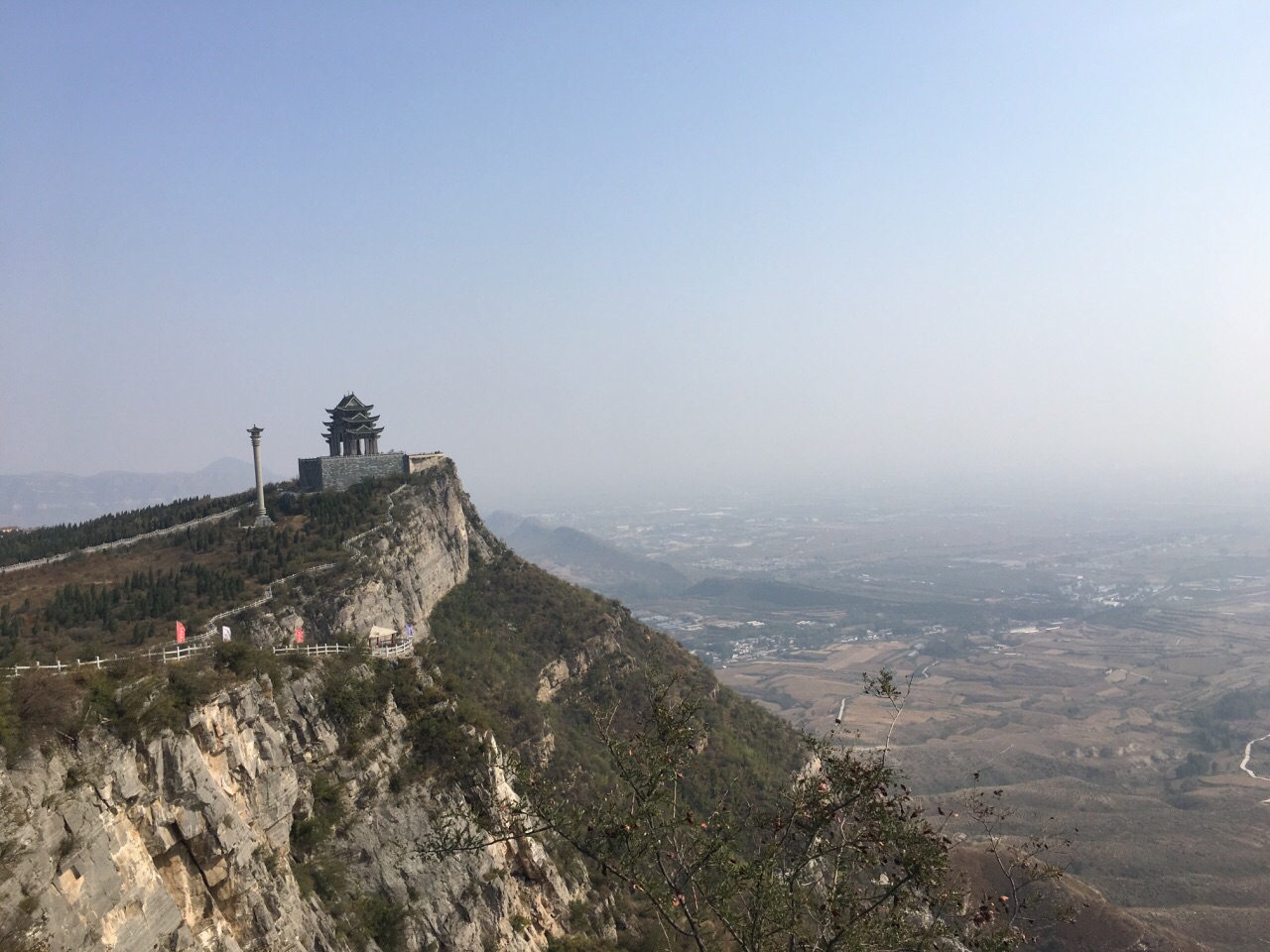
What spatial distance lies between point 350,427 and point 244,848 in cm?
3317

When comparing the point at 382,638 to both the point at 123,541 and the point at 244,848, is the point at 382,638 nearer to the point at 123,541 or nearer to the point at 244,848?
the point at 244,848

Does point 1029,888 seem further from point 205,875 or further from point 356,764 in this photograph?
point 205,875

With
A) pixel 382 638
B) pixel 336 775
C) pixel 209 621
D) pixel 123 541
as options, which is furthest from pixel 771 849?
pixel 123 541

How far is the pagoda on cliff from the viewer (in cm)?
4766

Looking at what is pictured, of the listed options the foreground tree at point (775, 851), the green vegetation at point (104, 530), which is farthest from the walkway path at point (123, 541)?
the foreground tree at point (775, 851)

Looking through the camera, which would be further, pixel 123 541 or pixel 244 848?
pixel 123 541

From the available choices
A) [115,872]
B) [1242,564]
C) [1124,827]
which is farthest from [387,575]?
[1242,564]

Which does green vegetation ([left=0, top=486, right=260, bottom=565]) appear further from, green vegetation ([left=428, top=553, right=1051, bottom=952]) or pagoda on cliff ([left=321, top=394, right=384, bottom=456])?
green vegetation ([left=428, top=553, right=1051, bottom=952])

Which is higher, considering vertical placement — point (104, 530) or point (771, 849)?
point (104, 530)

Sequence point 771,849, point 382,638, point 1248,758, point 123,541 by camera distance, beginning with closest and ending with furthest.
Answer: point 771,849 < point 382,638 < point 123,541 < point 1248,758

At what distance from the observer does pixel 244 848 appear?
711 inches

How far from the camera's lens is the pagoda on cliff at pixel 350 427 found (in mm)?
47656

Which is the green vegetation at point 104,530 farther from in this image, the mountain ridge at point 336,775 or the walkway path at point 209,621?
the mountain ridge at point 336,775

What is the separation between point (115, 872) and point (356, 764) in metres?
9.34
